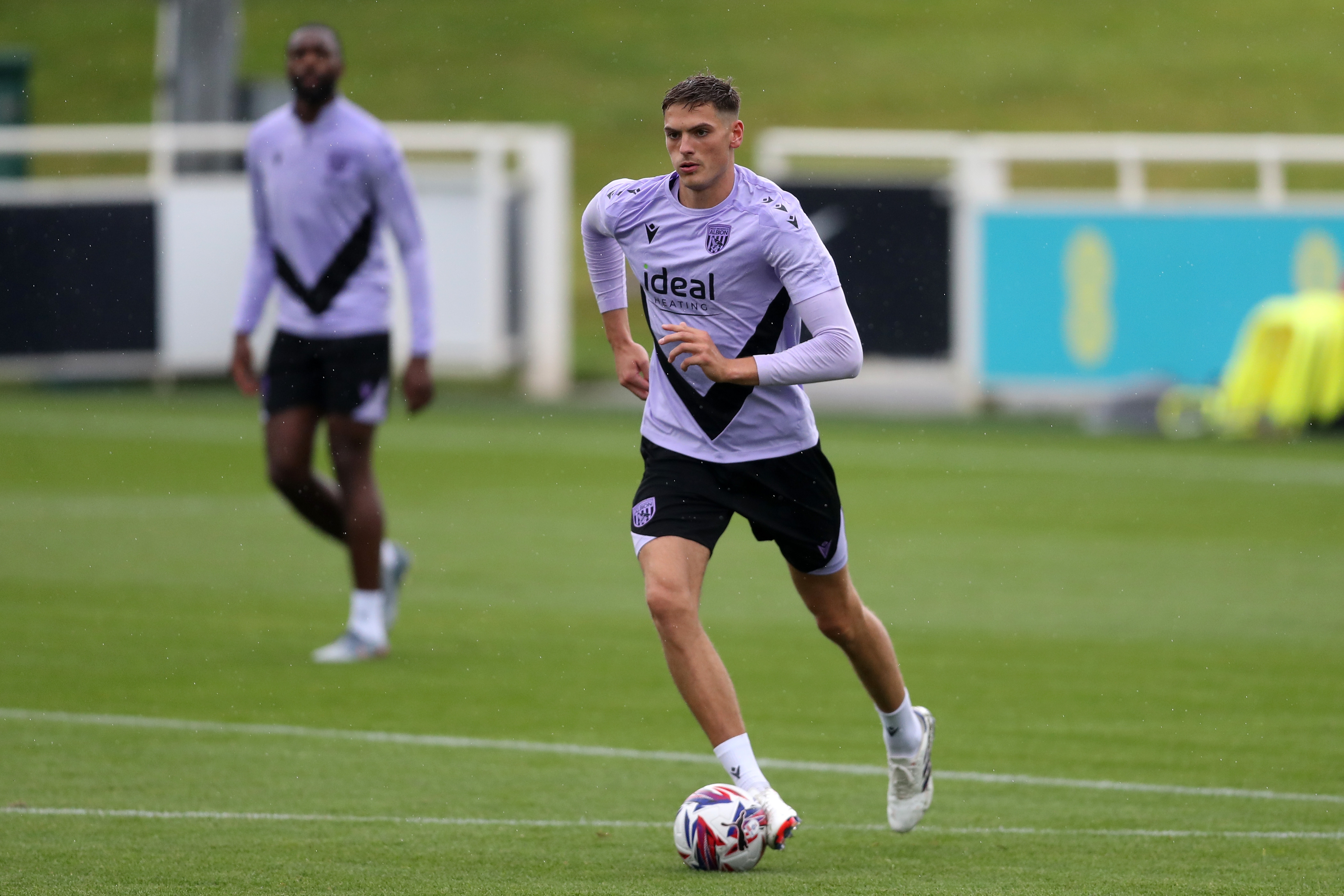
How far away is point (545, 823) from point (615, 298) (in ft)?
5.13

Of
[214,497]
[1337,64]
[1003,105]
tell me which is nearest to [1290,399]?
[214,497]

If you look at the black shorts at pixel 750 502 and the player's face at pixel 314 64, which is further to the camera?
the player's face at pixel 314 64

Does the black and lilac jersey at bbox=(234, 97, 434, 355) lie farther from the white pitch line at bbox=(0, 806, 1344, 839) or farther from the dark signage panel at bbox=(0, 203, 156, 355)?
the dark signage panel at bbox=(0, 203, 156, 355)

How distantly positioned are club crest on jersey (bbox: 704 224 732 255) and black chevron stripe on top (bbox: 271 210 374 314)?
3.47 meters

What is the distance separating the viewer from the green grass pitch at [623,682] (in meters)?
5.90

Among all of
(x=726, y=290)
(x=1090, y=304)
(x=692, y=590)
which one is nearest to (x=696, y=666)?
(x=692, y=590)

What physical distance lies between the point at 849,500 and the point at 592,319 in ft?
69.3

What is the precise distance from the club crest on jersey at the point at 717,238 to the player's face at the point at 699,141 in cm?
12

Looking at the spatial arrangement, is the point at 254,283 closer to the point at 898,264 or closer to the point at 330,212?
the point at 330,212

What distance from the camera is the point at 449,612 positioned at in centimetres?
1059

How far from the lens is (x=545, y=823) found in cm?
637

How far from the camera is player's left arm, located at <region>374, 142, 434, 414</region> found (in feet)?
30.3

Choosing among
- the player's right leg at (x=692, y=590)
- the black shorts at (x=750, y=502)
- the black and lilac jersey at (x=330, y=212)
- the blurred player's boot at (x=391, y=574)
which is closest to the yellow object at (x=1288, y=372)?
the blurred player's boot at (x=391, y=574)

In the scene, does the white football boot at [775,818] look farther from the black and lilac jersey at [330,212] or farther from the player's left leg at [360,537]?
the black and lilac jersey at [330,212]
